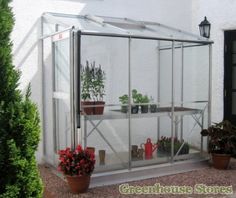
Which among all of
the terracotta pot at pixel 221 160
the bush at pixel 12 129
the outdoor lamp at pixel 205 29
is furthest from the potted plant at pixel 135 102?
the bush at pixel 12 129

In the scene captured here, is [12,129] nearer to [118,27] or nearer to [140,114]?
[140,114]

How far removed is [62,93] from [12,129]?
7.46 ft

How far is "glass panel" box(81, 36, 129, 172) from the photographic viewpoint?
5.18 m

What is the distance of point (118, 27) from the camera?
5309 millimetres

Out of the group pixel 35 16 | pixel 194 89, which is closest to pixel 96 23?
pixel 35 16

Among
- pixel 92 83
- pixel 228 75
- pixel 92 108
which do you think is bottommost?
pixel 92 108

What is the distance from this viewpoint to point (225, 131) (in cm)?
544

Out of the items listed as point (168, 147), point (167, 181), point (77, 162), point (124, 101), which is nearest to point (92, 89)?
point (124, 101)

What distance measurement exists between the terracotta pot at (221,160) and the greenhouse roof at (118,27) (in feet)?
5.96

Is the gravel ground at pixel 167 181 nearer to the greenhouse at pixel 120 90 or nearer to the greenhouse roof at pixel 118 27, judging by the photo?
the greenhouse at pixel 120 90

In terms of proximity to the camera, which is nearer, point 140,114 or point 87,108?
point 87,108

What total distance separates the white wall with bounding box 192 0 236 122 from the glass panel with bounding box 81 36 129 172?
5.63ft

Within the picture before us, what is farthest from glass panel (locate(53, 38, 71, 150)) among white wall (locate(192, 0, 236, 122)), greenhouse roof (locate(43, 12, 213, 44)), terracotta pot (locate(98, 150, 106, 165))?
white wall (locate(192, 0, 236, 122))

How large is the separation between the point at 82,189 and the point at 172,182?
130 cm
